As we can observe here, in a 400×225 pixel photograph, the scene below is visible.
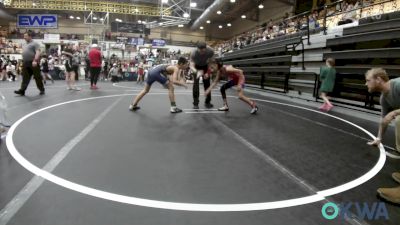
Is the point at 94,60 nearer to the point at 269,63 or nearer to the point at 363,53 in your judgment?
the point at 269,63

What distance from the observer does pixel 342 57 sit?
26.3ft

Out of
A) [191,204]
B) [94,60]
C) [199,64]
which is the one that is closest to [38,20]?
[94,60]

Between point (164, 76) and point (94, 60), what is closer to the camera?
point (164, 76)

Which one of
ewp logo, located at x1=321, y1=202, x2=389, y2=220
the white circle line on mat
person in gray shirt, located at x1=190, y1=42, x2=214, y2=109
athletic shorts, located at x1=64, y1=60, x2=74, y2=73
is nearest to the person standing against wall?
athletic shorts, located at x1=64, y1=60, x2=74, y2=73

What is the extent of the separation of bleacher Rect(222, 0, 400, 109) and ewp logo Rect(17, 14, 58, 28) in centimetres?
1493

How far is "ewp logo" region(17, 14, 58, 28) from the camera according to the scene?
1961 cm

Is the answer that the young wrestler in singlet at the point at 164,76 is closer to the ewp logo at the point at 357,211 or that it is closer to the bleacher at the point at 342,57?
the ewp logo at the point at 357,211

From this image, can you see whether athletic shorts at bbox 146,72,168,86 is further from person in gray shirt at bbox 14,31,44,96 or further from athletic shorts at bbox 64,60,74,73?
athletic shorts at bbox 64,60,74,73

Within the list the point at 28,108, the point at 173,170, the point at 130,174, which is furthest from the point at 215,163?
the point at 28,108

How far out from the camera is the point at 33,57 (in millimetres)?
7938

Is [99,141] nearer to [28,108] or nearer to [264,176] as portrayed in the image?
[264,176]

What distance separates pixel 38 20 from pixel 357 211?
23.5 metres

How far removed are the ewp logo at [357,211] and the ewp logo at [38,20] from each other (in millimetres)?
21554

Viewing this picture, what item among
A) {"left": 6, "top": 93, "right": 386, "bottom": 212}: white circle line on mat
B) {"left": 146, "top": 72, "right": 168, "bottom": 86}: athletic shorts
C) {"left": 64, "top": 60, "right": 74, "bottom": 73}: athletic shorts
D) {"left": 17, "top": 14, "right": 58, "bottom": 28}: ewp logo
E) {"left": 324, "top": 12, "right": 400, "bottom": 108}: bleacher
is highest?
{"left": 17, "top": 14, "right": 58, "bottom": 28}: ewp logo
